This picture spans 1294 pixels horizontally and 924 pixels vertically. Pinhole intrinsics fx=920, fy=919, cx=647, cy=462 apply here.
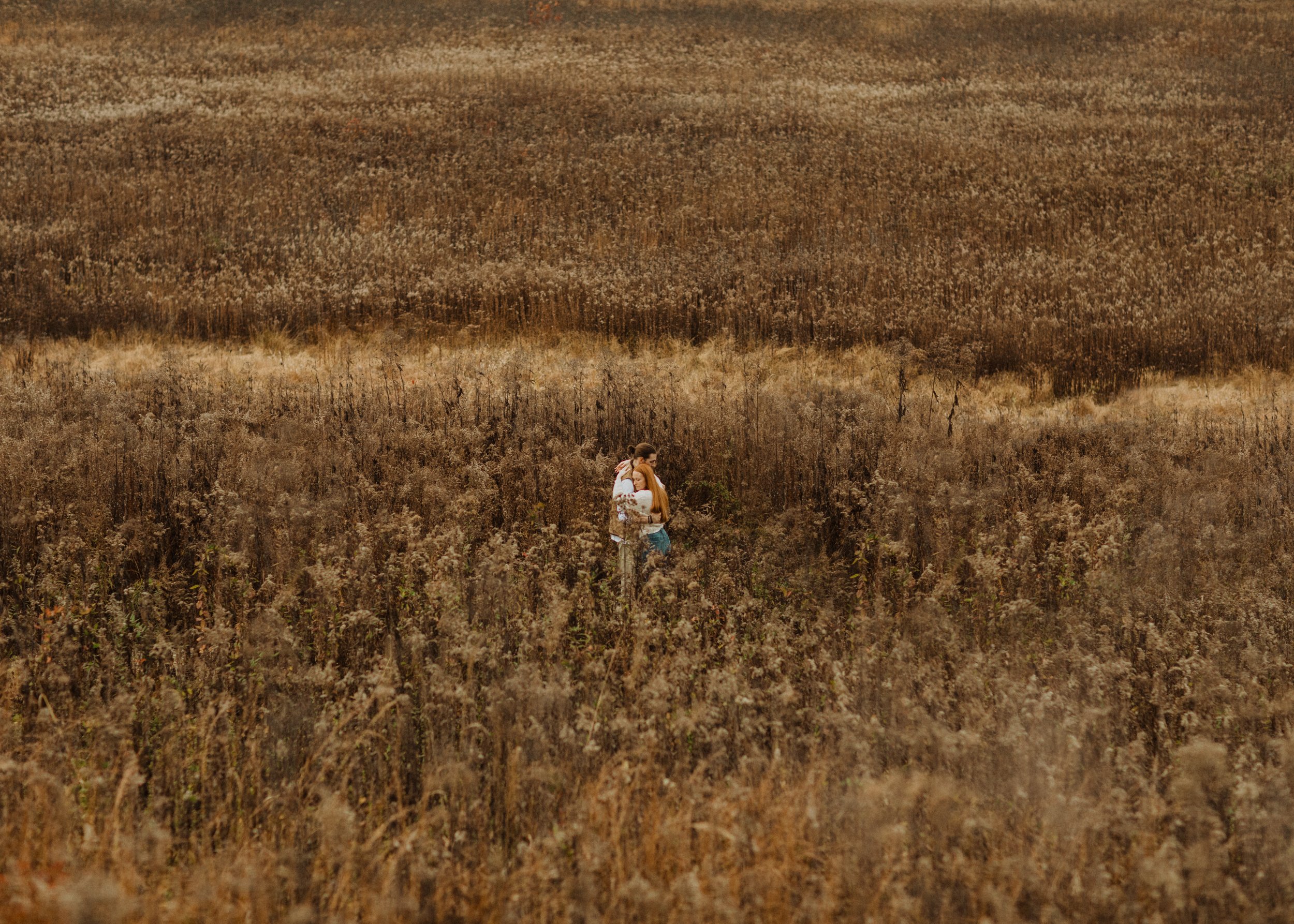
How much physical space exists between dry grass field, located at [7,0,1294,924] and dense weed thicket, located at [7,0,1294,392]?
0.12 metres

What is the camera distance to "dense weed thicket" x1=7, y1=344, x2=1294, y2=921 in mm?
3051

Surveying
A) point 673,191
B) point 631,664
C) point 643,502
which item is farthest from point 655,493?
point 673,191

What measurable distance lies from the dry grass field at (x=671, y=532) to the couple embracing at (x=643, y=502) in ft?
0.67

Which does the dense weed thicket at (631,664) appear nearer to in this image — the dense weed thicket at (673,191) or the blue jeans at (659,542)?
the blue jeans at (659,542)

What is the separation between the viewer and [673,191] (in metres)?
16.7

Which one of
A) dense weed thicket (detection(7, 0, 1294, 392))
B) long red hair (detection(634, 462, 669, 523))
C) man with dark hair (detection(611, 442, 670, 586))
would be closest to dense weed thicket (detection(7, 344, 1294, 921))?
man with dark hair (detection(611, 442, 670, 586))

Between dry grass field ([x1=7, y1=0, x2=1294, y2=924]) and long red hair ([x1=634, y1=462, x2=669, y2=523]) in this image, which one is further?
long red hair ([x1=634, y1=462, x2=669, y2=523])

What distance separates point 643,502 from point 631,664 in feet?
5.57

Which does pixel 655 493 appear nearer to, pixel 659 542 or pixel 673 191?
pixel 659 542

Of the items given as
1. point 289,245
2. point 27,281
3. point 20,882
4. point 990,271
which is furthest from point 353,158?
point 20,882

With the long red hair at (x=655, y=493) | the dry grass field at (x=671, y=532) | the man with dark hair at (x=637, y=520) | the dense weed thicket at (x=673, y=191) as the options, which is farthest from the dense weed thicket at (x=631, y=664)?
the dense weed thicket at (x=673, y=191)

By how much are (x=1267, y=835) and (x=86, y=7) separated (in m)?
41.3

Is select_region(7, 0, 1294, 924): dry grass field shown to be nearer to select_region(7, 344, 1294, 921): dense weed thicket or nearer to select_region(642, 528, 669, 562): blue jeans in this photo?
select_region(7, 344, 1294, 921): dense weed thicket

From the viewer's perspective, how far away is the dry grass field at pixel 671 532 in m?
3.17
